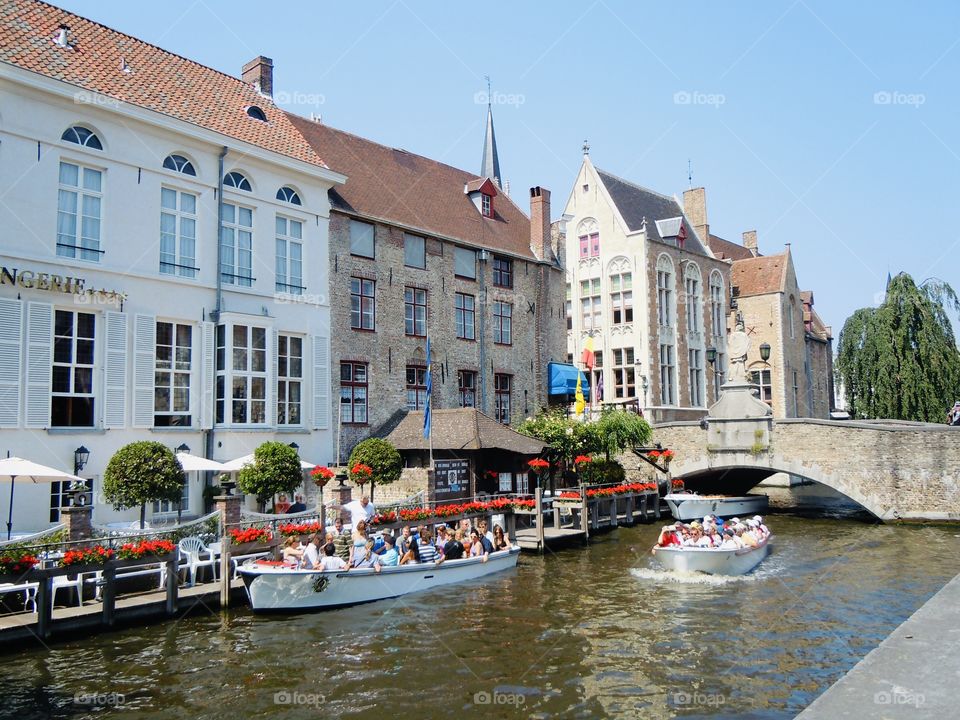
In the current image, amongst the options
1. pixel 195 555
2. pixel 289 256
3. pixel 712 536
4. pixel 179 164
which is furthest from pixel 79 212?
pixel 712 536

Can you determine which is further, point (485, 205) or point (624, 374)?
point (624, 374)

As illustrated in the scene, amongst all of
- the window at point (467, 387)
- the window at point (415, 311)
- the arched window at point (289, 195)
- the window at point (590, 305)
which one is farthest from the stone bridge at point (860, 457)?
the arched window at point (289, 195)

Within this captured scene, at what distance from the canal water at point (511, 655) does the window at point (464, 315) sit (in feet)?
39.4

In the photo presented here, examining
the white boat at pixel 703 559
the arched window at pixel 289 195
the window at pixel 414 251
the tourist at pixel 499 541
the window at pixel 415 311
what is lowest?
the white boat at pixel 703 559

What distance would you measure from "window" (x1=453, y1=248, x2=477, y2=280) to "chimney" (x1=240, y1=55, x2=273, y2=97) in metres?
8.24

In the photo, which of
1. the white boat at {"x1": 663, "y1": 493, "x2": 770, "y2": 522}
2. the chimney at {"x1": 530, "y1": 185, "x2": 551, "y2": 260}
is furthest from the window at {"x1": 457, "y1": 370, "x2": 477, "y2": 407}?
the white boat at {"x1": 663, "y1": 493, "x2": 770, "y2": 522}

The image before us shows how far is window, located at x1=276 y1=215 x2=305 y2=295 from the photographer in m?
22.9

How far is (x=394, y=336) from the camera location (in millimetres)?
26016

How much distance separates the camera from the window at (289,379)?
2230cm

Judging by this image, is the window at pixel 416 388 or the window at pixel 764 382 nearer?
the window at pixel 416 388

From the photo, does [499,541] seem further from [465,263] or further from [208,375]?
[465,263]

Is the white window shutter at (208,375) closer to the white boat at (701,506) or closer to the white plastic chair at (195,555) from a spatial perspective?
the white plastic chair at (195,555)

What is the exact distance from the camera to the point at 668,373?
4050cm

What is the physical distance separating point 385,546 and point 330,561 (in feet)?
6.27
